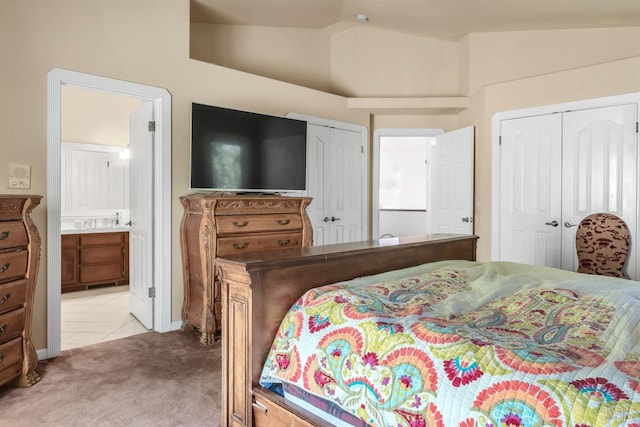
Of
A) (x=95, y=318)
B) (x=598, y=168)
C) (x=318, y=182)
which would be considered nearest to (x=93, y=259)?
(x=95, y=318)

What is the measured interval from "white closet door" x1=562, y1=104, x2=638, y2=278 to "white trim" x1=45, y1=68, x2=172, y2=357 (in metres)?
3.61

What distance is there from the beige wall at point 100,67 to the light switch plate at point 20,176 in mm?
32

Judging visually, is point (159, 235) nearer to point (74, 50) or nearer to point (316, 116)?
point (74, 50)

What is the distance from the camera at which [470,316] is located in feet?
4.37

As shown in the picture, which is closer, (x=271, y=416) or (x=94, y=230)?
(x=271, y=416)

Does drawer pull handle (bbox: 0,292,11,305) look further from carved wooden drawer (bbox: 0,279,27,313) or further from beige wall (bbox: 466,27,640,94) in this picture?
beige wall (bbox: 466,27,640,94)

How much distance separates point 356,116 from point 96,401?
12.4 feet

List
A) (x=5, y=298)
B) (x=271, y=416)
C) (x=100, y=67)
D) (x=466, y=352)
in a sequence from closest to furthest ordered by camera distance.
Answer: (x=466, y=352), (x=271, y=416), (x=5, y=298), (x=100, y=67)

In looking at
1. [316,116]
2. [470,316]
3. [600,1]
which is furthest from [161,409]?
[600,1]

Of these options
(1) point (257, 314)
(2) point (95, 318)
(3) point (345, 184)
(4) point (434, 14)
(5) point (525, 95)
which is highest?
(4) point (434, 14)

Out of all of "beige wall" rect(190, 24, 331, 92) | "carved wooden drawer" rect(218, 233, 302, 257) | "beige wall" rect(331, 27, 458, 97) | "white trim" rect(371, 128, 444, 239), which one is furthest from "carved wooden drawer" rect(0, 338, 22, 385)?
"beige wall" rect(331, 27, 458, 97)

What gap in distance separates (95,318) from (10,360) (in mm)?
1635

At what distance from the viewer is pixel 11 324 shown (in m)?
2.23

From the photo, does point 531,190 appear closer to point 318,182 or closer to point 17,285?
point 318,182
